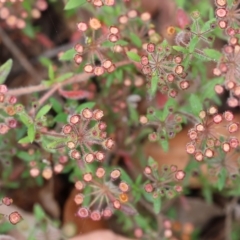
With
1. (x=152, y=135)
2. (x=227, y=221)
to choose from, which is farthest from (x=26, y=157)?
(x=227, y=221)

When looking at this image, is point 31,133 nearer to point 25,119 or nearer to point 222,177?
point 25,119

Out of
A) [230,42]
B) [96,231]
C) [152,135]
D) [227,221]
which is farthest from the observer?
[227,221]

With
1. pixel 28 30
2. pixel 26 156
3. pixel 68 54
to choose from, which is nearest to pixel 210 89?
pixel 68 54

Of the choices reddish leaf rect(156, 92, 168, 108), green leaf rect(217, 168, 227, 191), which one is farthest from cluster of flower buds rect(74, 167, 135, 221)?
reddish leaf rect(156, 92, 168, 108)

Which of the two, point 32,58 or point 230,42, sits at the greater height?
point 230,42

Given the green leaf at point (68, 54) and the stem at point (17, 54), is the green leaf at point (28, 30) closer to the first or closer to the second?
the stem at point (17, 54)

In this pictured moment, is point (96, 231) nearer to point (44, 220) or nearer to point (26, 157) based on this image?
point (44, 220)

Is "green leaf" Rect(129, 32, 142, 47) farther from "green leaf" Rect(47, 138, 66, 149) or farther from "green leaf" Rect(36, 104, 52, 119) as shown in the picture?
"green leaf" Rect(47, 138, 66, 149)
